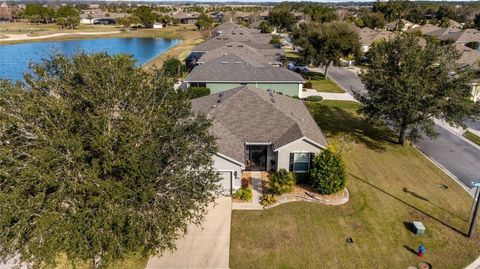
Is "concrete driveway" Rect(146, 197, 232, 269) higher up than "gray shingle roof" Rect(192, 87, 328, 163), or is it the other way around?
"gray shingle roof" Rect(192, 87, 328, 163)

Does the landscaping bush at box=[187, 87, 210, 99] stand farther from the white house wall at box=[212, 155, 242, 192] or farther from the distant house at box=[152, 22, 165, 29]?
the distant house at box=[152, 22, 165, 29]

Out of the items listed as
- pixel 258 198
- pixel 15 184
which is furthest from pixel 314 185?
pixel 15 184

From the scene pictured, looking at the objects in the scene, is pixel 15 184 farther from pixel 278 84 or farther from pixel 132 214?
pixel 278 84

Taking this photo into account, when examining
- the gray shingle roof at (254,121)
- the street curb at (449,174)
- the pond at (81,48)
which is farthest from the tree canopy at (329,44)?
the pond at (81,48)

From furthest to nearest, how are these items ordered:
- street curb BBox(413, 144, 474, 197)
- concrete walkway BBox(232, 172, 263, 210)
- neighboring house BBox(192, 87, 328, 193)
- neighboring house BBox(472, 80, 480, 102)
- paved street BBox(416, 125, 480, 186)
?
neighboring house BBox(472, 80, 480, 102)
paved street BBox(416, 125, 480, 186)
street curb BBox(413, 144, 474, 197)
neighboring house BBox(192, 87, 328, 193)
concrete walkway BBox(232, 172, 263, 210)

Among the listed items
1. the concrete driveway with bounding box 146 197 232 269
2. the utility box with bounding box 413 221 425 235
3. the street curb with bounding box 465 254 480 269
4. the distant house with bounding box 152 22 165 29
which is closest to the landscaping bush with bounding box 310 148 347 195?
the utility box with bounding box 413 221 425 235

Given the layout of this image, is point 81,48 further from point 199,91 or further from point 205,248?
point 205,248
